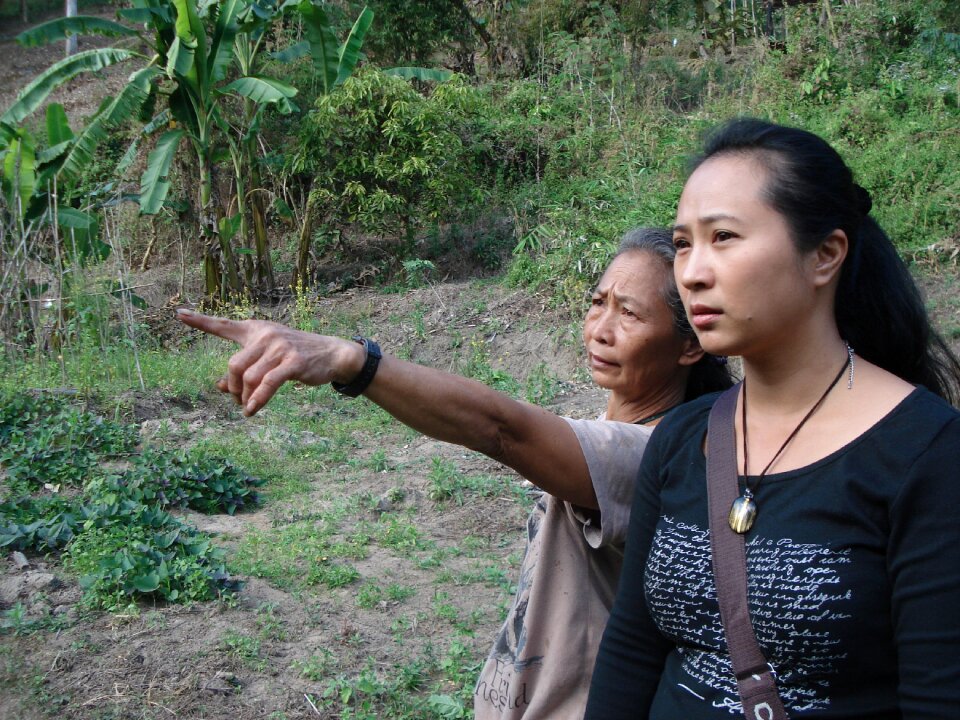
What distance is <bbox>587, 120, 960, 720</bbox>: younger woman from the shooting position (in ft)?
4.57

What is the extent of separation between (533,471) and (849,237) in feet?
2.41

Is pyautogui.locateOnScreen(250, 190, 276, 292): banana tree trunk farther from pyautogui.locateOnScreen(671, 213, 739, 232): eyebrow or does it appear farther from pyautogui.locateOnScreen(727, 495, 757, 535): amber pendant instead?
pyautogui.locateOnScreen(727, 495, 757, 535): amber pendant

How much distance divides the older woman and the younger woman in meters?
0.15

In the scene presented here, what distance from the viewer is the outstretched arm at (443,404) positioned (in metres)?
1.77

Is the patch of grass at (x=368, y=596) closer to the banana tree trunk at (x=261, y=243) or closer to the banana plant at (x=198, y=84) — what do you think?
the banana plant at (x=198, y=84)

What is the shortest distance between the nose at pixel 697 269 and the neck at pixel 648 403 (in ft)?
2.11

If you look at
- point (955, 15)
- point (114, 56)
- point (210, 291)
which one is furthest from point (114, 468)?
point (955, 15)

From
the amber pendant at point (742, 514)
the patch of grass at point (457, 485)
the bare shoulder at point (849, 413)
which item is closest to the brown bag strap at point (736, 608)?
the amber pendant at point (742, 514)

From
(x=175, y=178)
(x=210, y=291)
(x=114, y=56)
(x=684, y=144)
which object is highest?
(x=114, y=56)

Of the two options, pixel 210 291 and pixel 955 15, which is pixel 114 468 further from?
pixel 955 15

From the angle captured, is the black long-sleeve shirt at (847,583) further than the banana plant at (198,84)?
No

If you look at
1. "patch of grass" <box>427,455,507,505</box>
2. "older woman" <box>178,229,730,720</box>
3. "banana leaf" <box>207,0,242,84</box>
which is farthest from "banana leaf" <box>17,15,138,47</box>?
"older woman" <box>178,229,730,720</box>

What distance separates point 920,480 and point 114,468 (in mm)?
5880

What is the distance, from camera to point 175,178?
543 inches
